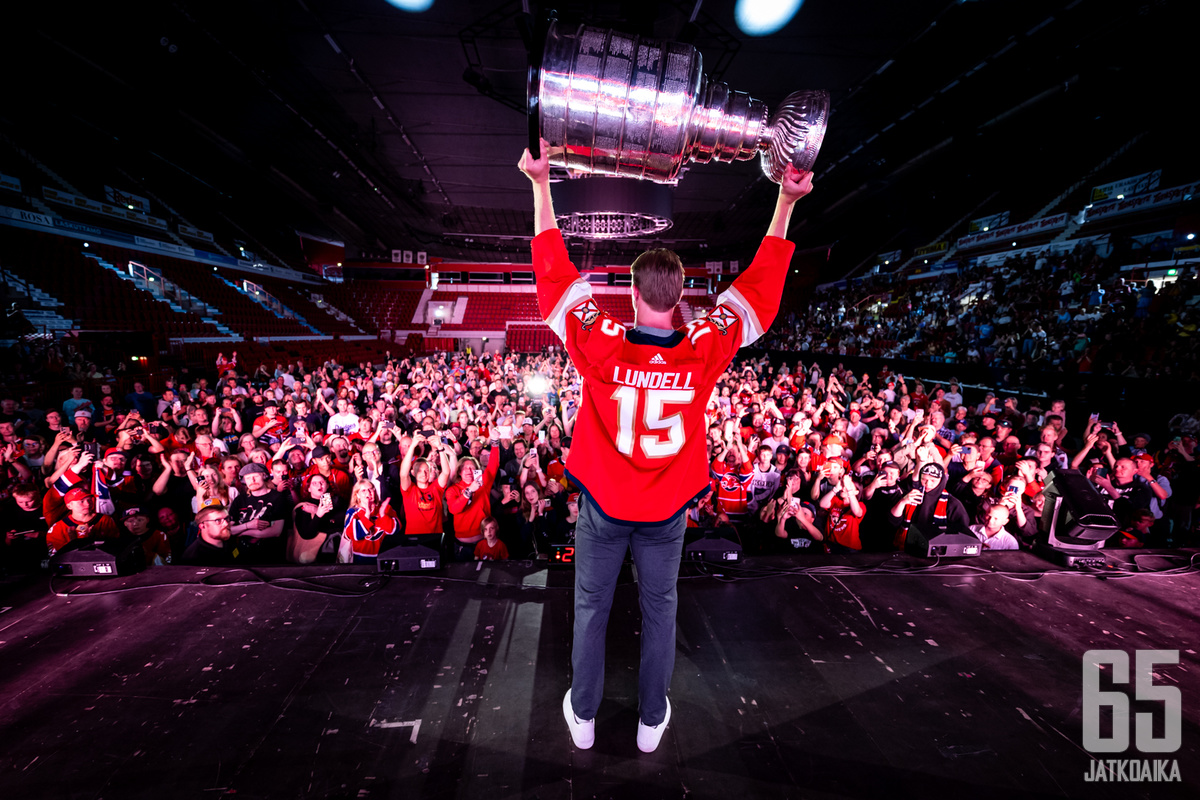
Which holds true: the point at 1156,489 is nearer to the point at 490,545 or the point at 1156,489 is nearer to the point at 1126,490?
the point at 1126,490

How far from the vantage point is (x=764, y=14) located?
508 cm

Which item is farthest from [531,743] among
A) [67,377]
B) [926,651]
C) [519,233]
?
[519,233]

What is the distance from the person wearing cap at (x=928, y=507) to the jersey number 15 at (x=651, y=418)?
9.73 feet

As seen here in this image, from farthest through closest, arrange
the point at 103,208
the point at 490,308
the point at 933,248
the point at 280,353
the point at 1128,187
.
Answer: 1. the point at 490,308
2. the point at 933,248
3. the point at 103,208
4. the point at 280,353
5. the point at 1128,187

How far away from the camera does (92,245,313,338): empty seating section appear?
1536cm

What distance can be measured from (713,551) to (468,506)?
1957 mm

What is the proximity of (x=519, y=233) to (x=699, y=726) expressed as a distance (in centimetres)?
1783

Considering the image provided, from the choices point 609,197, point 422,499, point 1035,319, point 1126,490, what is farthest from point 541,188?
point 1035,319

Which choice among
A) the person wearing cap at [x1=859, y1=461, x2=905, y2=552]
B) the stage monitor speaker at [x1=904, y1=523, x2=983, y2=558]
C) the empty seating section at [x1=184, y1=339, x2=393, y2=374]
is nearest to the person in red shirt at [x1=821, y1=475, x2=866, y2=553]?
the person wearing cap at [x1=859, y1=461, x2=905, y2=552]

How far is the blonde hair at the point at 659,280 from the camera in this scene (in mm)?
1377

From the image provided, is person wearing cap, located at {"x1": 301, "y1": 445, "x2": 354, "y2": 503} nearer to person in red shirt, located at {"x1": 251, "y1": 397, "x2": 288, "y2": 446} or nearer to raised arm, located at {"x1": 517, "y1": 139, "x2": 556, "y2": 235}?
person in red shirt, located at {"x1": 251, "y1": 397, "x2": 288, "y2": 446}

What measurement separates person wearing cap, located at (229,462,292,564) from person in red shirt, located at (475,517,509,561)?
152 centimetres

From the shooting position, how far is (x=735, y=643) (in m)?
2.07

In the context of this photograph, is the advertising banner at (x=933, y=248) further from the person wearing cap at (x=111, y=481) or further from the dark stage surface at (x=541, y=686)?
the person wearing cap at (x=111, y=481)
